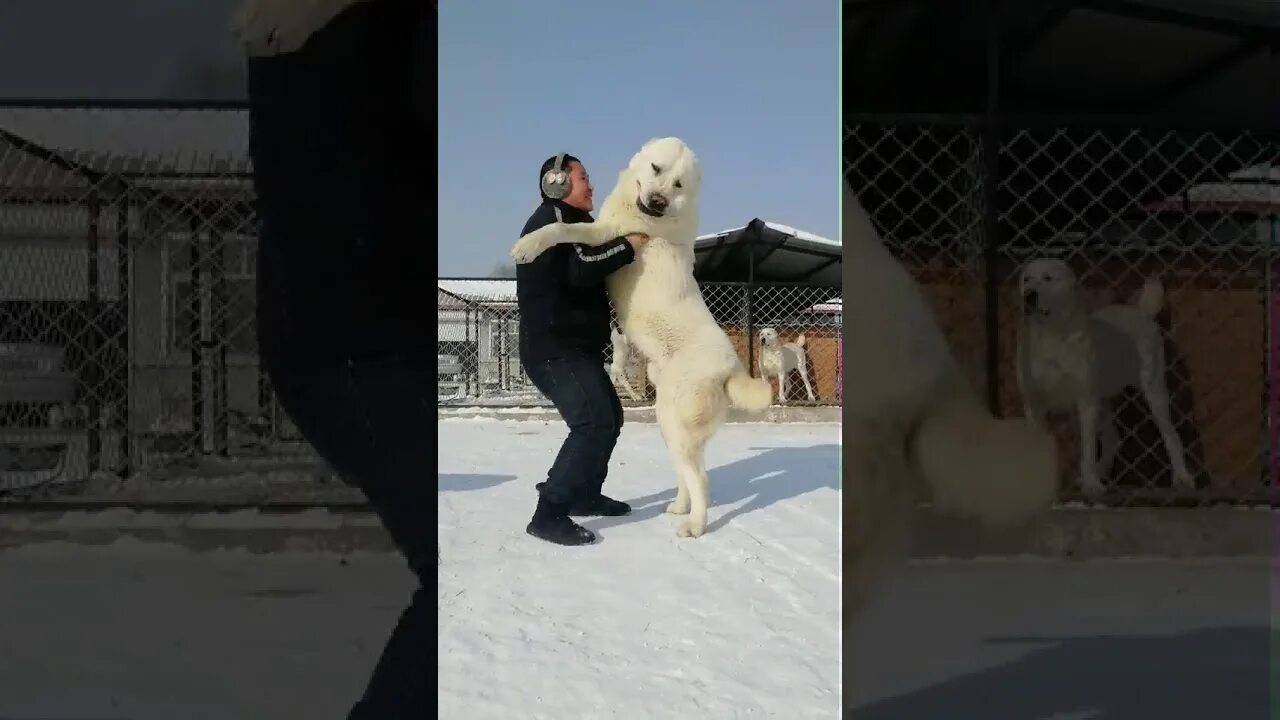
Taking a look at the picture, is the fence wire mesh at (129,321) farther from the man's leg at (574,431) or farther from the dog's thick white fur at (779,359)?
the dog's thick white fur at (779,359)

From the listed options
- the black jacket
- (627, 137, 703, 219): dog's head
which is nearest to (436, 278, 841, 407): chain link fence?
(627, 137, 703, 219): dog's head

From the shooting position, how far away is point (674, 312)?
5.55 feet

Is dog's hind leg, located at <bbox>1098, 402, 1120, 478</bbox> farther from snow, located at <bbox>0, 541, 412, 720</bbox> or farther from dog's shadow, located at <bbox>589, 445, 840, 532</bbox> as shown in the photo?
snow, located at <bbox>0, 541, 412, 720</bbox>

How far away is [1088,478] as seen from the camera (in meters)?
1.14

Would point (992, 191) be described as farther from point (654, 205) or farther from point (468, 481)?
point (468, 481)

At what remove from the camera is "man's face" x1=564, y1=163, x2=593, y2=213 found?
1.60 m

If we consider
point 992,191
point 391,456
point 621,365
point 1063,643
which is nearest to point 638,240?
→ point 992,191

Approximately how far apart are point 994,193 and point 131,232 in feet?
4.39

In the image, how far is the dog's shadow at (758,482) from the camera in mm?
1894

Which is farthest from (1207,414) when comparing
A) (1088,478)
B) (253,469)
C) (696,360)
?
(253,469)

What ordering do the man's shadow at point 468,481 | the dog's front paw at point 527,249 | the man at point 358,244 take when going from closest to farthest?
the man at point 358,244 < the dog's front paw at point 527,249 < the man's shadow at point 468,481

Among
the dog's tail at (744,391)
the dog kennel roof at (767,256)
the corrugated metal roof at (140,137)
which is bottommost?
the dog's tail at (744,391)

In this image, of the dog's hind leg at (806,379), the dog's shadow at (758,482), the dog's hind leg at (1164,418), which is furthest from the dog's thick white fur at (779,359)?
the dog's hind leg at (1164,418)

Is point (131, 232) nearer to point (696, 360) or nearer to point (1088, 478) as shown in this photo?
point (696, 360)
